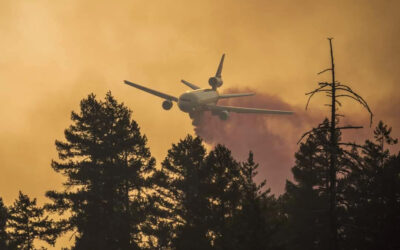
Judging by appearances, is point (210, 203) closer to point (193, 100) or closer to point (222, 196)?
point (222, 196)

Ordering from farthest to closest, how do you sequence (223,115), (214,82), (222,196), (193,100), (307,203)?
(214,82), (223,115), (193,100), (307,203), (222,196)

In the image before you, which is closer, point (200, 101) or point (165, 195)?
point (165, 195)

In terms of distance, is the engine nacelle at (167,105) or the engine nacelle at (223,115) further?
the engine nacelle at (223,115)

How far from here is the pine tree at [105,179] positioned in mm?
38281

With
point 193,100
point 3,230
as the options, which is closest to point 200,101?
point 193,100

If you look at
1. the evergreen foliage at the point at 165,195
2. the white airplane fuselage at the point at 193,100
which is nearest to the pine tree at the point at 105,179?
the evergreen foliage at the point at 165,195

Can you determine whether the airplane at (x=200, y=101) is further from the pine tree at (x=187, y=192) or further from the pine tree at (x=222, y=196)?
the pine tree at (x=222, y=196)

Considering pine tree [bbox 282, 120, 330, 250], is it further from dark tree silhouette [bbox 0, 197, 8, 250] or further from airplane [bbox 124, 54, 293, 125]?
airplane [bbox 124, 54, 293, 125]

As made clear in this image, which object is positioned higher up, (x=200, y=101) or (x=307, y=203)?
(x=200, y=101)

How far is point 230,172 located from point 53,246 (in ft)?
52.3

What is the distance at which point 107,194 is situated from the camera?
130 feet

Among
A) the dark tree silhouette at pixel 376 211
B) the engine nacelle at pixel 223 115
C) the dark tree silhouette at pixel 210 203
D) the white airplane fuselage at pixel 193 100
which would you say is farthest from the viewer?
the engine nacelle at pixel 223 115

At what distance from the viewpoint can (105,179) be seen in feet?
130

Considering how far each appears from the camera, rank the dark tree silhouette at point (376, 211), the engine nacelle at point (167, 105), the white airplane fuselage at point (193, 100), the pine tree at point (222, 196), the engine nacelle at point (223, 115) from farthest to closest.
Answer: the engine nacelle at point (223, 115) → the engine nacelle at point (167, 105) → the white airplane fuselage at point (193, 100) → the dark tree silhouette at point (376, 211) → the pine tree at point (222, 196)
